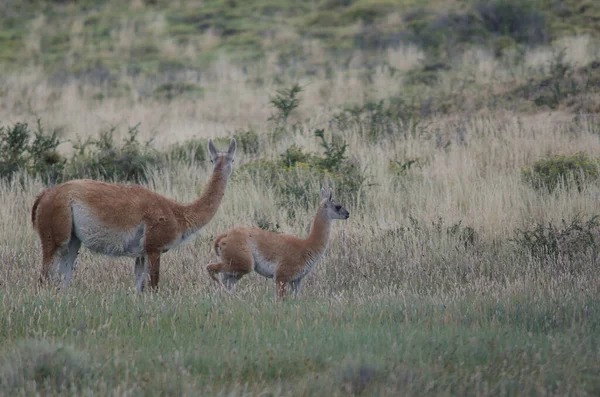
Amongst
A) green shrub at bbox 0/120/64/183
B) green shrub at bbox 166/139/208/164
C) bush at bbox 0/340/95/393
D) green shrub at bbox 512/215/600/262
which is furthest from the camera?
green shrub at bbox 166/139/208/164

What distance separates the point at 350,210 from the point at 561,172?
12.7 ft

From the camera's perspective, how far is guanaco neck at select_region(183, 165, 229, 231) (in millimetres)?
9750

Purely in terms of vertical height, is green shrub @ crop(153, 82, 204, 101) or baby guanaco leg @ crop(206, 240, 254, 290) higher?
green shrub @ crop(153, 82, 204, 101)

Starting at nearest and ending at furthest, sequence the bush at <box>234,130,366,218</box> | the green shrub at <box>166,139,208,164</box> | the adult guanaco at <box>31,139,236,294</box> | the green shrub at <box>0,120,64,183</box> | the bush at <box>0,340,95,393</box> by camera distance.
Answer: the bush at <box>0,340,95,393</box>, the adult guanaco at <box>31,139,236,294</box>, the bush at <box>234,130,366,218</box>, the green shrub at <box>0,120,64,183</box>, the green shrub at <box>166,139,208,164</box>

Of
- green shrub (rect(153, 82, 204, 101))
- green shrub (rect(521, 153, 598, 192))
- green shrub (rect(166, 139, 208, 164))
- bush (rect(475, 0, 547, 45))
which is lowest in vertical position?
green shrub (rect(521, 153, 598, 192))

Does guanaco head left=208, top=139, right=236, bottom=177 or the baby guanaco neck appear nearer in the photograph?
the baby guanaco neck

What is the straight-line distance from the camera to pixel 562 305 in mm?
7820

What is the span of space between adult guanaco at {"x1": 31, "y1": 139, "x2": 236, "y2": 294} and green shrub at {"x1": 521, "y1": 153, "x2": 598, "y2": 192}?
23.0 feet

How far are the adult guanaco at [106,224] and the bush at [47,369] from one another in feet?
10.2

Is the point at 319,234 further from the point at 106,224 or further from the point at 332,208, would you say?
the point at 106,224

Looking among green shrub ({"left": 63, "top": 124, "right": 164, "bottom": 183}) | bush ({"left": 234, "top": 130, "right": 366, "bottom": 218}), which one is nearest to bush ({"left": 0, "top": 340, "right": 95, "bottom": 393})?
bush ({"left": 234, "top": 130, "right": 366, "bottom": 218})

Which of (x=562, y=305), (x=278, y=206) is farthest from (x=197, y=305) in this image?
(x=278, y=206)

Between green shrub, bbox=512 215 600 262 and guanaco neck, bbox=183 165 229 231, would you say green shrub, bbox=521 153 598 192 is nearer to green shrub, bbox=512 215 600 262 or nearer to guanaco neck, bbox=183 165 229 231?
green shrub, bbox=512 215 600 262

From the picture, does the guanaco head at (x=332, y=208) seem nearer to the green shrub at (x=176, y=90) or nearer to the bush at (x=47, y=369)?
the bush at (x=47, y=369)
